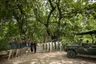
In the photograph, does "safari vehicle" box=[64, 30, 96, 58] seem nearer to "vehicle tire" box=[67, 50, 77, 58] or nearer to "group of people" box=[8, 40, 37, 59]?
"vehicle tire" box=[67, 50, 77, 58]

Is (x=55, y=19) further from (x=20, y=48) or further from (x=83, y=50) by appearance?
(x=83, y=50)

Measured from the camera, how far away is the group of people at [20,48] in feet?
31.0

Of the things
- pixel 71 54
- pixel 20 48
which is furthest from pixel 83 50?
pixel 20 48

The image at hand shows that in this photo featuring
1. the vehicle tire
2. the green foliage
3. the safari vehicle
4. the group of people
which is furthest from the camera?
the green foliage

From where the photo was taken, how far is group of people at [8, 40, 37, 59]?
31.0 feet

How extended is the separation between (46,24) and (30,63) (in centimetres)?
884

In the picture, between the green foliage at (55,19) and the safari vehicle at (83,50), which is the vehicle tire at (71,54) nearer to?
the safari vehicle at (83,50)

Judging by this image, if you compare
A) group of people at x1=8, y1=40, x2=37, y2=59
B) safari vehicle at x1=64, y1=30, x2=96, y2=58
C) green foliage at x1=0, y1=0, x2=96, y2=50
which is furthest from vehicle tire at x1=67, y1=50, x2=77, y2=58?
green foliage at x1=0, y1=0, x2=96, y2=50

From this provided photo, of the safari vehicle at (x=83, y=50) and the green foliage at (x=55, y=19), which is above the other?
the green foliage at (x=55, y=19)

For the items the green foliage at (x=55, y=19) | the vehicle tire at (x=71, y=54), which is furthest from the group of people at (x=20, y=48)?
the vehicle tire at (x=71, y=54)

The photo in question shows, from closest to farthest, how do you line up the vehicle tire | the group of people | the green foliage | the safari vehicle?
1. the safari vehicle
2. the vehicle tire
3. the group of people
4. the green foliage

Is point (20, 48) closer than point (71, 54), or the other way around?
point (71, 54)

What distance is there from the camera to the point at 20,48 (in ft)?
34.6

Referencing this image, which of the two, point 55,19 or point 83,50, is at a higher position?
point 55,19
